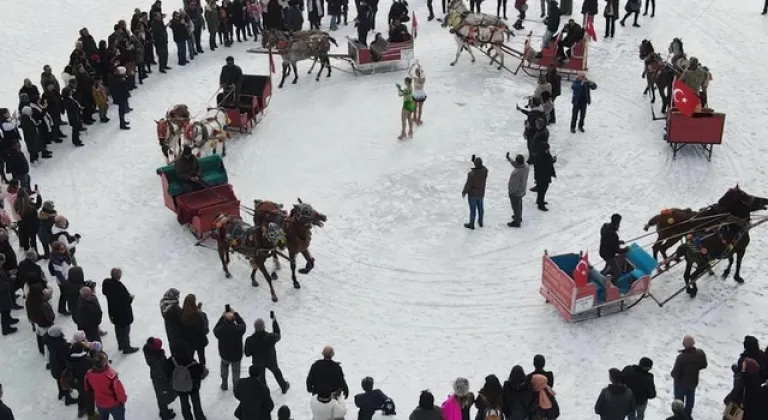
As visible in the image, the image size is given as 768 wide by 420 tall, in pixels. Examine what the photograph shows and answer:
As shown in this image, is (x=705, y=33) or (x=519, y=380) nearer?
(x=519, y=380)

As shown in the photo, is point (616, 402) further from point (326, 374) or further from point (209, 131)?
point (209, 131)

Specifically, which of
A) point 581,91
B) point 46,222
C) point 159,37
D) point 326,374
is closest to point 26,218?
point 46,222

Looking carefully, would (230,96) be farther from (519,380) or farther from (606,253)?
(519,380)

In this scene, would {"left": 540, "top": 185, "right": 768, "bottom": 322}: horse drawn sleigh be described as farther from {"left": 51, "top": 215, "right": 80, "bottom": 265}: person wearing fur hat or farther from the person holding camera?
{"left": 51, "top": 215, "right": 80, "bottom": 265}: person wearing fur hat

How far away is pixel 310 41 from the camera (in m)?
21.3

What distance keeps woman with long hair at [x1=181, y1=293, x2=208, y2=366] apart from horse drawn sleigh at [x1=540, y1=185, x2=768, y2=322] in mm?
4851

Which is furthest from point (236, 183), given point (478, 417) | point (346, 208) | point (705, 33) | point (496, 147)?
point (705, 33)

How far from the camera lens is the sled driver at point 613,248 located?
521 inches

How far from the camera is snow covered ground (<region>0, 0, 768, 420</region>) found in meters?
12.6

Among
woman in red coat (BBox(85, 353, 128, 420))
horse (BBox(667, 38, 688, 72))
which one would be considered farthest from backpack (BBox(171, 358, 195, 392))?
horse (BBox(667, 38, 688, 72))

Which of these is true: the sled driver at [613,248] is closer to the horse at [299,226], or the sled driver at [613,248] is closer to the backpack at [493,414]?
the backpack at [493,414]

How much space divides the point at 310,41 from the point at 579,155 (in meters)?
6.92

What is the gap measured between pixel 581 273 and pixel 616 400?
2.96m

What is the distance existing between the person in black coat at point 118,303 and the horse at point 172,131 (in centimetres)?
555
